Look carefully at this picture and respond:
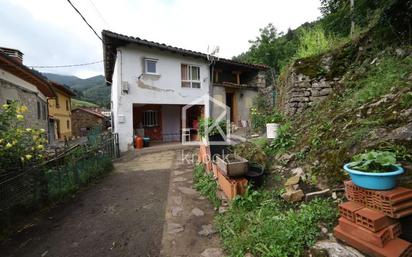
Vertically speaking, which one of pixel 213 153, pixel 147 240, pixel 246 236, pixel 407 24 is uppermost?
pixel 407 24

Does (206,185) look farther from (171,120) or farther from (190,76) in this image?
(171,120)

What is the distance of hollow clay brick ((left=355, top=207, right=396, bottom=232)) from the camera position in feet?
5.58

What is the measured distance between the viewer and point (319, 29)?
266 inches

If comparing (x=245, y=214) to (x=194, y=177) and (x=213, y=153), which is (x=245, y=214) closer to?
(x=213, y=153)

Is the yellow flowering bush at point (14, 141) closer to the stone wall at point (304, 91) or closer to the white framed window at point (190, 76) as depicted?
the stone wall at point (304, 91)

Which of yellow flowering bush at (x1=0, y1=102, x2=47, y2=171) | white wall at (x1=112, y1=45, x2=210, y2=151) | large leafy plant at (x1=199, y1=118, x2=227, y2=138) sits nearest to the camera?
yellow flowering bush at (x1=0, y1=102, x2=47, y2=171)

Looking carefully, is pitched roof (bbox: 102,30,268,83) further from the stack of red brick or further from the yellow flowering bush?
the stack of red brick

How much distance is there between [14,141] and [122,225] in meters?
2.13

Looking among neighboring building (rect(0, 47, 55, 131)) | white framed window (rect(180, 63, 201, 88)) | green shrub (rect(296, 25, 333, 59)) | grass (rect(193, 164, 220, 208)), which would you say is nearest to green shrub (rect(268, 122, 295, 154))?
grass (rect(193, 164, 220, 208))

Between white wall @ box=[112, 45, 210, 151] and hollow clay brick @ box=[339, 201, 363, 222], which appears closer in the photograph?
hollow clay brick @ box=[339, 201, 363, 222]

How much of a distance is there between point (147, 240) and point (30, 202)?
2.49 m

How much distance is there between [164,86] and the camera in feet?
37.3

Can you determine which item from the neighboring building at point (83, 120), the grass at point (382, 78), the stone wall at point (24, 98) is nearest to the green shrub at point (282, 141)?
the grass at point (382, 78)

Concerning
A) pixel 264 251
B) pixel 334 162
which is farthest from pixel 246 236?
pixel 334 162
